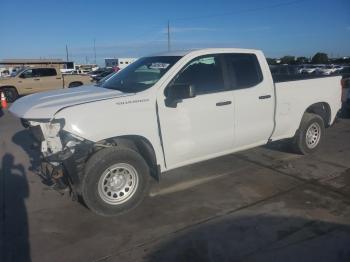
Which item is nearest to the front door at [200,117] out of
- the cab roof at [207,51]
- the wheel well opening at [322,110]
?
the cab roof at [207,51]

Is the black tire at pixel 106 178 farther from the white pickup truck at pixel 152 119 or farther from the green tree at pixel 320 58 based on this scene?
the green tree at pixel 320 58

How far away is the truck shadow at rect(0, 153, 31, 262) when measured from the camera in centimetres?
371

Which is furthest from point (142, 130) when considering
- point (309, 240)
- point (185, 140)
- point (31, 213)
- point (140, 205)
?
point (309, 240)

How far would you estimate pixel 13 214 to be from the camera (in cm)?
459

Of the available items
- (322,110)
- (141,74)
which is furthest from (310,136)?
(141,74)

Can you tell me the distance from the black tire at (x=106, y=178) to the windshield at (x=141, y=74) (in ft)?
2.94

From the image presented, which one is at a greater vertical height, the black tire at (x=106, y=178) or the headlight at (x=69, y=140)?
the headlight at (x=69, y=140)

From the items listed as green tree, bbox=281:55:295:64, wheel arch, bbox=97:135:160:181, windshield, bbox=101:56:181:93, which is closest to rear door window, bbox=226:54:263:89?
windshield, bbox=101:56:181:93

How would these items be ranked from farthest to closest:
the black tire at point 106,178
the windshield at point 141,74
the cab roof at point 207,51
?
the cab roof at point 207,51, the windshield at point 141,74, the black tire at point 106,178

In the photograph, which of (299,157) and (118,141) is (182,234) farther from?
(299,157)

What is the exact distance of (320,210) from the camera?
451 cm

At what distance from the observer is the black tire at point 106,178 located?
421 cm

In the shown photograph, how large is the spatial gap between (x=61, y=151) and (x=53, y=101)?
730 mm

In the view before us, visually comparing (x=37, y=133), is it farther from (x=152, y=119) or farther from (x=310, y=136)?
(x=310, y=136)
